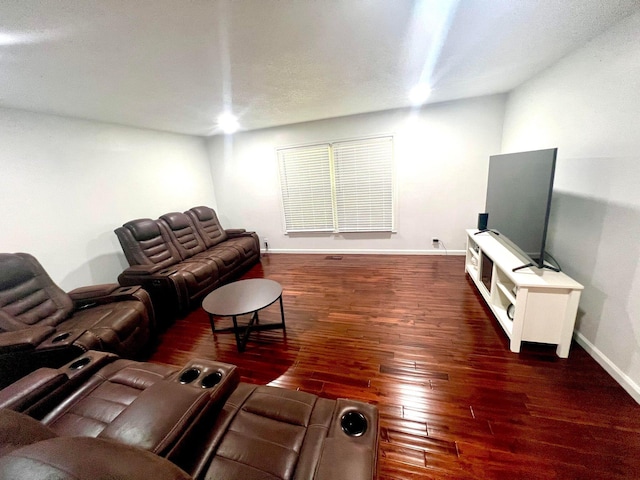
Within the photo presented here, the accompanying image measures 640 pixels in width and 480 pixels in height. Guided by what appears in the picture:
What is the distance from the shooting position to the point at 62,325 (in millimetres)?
2027

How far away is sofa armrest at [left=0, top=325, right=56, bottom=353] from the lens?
160 cm

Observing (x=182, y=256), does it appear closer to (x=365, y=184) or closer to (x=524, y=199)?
(x=365, y=184)

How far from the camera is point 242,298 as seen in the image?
2330 millimetres

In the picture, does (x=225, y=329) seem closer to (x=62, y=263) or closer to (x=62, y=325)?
(x=62, y=325)

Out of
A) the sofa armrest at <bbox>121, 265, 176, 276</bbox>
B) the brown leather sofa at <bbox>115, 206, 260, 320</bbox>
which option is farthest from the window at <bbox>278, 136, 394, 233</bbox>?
the sofa armrest at <bbox>121, 265, 176, 276</bbox>

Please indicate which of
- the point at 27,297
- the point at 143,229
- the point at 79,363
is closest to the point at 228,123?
the point at 143,229

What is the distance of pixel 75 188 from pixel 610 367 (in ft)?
17.5

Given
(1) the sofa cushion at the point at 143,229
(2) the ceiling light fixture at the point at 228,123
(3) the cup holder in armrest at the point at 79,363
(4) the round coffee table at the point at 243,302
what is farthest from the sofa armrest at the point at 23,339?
(2) the ceiling light fixture at the point at 228,123

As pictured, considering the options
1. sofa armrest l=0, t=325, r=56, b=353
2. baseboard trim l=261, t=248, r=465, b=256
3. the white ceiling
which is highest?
the white ceiling

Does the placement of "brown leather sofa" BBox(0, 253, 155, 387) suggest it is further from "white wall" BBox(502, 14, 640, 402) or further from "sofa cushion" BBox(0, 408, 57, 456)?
"white wall" BBox(502, 14, 640, 402)

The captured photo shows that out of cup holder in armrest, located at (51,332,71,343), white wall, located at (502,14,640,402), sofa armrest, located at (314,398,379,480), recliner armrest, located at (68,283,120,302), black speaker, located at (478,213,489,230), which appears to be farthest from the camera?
black speaker, located at (478,213,489,230)

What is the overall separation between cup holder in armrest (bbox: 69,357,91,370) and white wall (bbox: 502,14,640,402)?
344cm

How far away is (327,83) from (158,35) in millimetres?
1521

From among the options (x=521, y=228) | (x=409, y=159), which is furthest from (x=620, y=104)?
(x=409, y=159)
